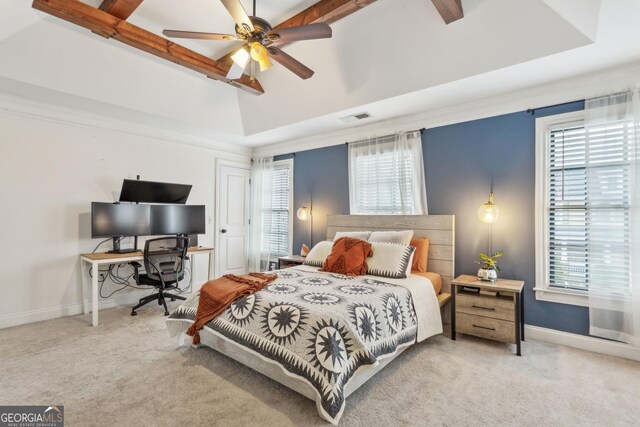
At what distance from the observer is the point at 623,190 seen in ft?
8.85

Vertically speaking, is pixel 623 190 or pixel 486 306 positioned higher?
pixel 623 190

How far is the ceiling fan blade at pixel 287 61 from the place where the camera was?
2526mm

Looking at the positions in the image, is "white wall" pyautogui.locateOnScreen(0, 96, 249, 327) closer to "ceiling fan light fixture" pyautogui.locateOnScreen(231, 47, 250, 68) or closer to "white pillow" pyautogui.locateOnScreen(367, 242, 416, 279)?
"ceiling fan light fixture" pyautogui.locateOnScreen(231, 47, 250, 68)

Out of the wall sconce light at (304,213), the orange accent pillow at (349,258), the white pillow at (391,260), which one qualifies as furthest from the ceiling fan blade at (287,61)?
the wall sconce light at (304,213)

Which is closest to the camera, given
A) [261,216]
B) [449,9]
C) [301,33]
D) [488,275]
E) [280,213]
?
[301,33]

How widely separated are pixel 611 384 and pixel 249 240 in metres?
5.11

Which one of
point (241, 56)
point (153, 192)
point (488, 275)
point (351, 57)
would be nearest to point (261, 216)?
point (153, 192)

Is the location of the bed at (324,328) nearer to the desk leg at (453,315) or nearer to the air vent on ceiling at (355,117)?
the desk leg at (453,315)

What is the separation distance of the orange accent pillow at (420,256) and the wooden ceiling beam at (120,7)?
11.7ft

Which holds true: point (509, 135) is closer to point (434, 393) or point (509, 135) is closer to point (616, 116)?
point (616, 116)

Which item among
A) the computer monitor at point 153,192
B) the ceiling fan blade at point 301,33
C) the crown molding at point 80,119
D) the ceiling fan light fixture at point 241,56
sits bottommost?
the computer monitor at point 153,192

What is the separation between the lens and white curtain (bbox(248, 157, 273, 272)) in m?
5.68

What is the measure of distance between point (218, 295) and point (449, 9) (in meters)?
2.95

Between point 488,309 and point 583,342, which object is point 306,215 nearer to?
point 488,309
